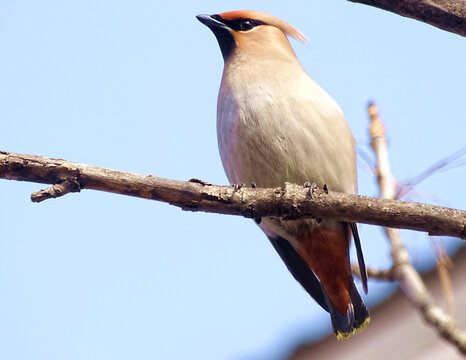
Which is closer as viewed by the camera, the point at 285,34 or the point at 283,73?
the point at 283,73

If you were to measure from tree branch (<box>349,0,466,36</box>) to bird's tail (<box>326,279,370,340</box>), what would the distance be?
1.91 metres

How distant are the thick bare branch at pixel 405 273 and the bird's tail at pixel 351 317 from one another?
0.68 m

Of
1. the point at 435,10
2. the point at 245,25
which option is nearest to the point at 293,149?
the point at 435,10

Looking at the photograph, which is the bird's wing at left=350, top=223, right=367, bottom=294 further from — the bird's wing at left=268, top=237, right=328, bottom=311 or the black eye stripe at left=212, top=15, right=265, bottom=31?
the black eye stripe at left=212, top=15, right=265, bottom=31

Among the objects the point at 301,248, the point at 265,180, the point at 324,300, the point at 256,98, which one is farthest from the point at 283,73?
the point at 324,300

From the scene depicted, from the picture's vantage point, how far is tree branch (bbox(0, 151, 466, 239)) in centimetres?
338

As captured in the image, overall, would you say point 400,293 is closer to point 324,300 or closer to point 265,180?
point 324,300

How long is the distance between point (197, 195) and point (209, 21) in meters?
2.22

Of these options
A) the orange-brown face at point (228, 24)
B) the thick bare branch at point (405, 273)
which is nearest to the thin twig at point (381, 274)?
the thick bare branch at point (405, 273)

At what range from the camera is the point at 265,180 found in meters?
4.48

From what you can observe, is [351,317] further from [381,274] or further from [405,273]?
[405,273]

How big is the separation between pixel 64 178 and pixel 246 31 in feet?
7.62

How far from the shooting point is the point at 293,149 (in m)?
4.39

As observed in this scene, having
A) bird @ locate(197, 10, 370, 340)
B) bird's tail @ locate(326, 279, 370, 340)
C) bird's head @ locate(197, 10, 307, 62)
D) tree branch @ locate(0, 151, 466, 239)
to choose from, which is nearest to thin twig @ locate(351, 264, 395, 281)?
bird @ locate(197, 10, 370, 340)
